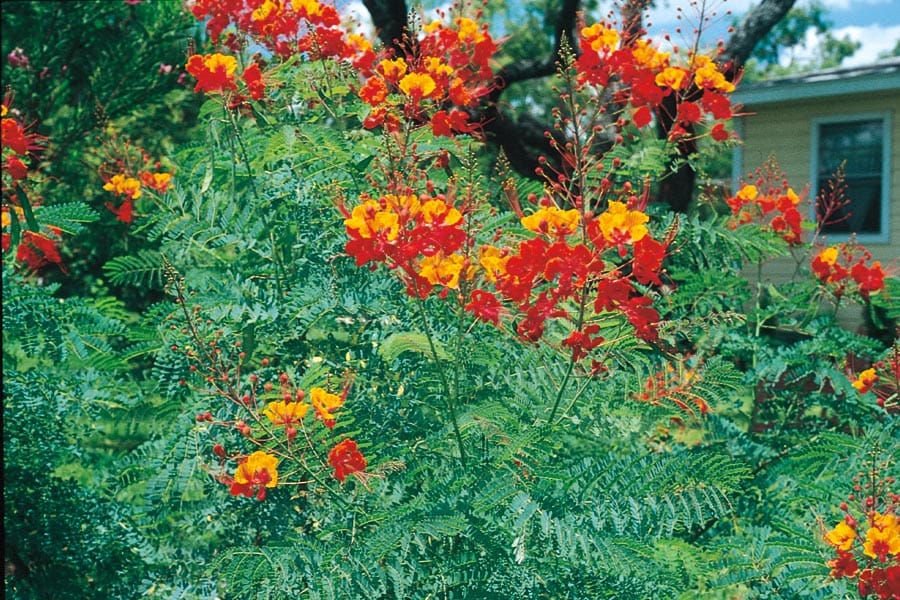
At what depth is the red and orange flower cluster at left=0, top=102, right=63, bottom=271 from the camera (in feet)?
8.84

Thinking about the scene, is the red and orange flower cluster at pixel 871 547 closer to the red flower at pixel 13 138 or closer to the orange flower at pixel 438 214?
the orange flower at pixel 438 214

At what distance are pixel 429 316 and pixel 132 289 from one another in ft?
15.0

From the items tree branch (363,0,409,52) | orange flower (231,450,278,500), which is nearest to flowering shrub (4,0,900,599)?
orange flower (231,450,278,500)

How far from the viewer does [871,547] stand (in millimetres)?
2090

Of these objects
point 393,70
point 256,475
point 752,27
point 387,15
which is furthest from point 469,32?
point 752,27

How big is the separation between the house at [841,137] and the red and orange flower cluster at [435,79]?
689cm

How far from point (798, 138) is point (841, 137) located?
1.44 ft

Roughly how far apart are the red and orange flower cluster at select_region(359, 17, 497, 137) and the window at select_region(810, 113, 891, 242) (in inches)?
300

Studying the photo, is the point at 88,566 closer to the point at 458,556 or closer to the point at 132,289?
the point at 458,556

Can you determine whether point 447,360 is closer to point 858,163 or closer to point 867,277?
point 867,277

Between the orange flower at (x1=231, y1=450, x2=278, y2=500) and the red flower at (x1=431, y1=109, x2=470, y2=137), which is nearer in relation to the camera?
the orange flower at (x1=231, y1=450, x2=278, y2=500)

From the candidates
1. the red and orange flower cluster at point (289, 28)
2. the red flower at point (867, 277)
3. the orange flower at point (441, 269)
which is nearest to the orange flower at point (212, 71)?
the red and orange flower cluster at point (289, 28)

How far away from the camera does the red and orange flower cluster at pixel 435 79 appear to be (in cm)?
249

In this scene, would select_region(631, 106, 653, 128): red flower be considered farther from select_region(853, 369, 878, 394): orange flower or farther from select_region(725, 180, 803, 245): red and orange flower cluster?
select_region(853, 369, 878, 394): orange flower
